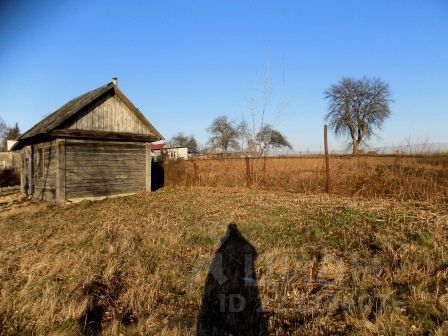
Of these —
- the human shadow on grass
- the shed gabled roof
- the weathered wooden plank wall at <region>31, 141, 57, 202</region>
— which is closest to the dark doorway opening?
the shed gabled roof

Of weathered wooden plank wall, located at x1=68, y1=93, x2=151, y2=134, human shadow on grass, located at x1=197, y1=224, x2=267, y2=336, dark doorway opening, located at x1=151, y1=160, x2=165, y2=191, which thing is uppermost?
weathered wooden plank wall, located at x1=68, y1=93, x2=151, y2=134

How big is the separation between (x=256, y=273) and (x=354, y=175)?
23.7 feet

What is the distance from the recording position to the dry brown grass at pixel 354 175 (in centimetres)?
879

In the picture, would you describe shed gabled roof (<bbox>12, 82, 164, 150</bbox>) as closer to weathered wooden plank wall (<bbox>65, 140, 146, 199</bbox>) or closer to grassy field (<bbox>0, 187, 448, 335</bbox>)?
weathered wooden plank wall (<bbox>65, 140, 146, 199</bbox>)

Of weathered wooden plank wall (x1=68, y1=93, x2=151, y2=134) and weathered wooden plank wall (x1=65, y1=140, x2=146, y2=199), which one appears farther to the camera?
weathered wooden plank wall (x1=68, y1=93, x2=151, y2=134)

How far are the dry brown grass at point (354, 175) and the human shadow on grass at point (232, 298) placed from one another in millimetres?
6258

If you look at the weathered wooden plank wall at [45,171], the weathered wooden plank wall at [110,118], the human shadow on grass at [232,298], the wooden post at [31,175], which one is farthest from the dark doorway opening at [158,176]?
the human shadow on grass at [232,298]

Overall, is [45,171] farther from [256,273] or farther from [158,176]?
[256,273]

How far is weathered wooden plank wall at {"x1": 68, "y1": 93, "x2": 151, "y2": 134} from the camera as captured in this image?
1349 centimetres

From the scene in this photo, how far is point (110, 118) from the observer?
14.4 meters

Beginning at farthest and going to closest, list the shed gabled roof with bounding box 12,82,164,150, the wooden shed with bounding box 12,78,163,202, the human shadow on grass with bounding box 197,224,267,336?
the wooden shed with bounding box 12,78,163,202 → the shed gabled roof with bounding box 12,82,164,150 → the human shadow on grass with bounding box 197,224,267,336

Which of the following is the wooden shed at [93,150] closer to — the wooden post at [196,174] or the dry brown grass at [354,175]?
the wooden post at [196,174]

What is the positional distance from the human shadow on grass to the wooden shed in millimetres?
10089

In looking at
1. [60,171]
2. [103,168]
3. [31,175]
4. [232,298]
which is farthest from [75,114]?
[232,298]
